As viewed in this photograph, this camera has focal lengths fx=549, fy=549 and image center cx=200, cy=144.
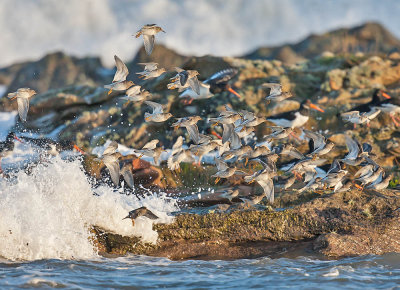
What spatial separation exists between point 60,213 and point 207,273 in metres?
2.84

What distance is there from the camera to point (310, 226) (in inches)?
367

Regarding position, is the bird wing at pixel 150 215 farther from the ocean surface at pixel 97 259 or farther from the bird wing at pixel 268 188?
the bird wing at pixel 268 188

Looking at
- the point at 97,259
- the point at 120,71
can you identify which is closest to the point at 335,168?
the point at 120,71

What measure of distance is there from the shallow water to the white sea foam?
385mm

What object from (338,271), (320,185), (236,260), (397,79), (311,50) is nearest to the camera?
(338,271)

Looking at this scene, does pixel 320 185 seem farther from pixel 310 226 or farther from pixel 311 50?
pixel 311 50

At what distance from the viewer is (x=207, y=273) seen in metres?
7.91

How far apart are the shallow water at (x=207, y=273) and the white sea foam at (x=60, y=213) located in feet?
1.26

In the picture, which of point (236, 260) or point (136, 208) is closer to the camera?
point (236, 260)

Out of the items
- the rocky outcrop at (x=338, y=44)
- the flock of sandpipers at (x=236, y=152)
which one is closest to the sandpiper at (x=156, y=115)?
the flock of sandpipers at (x=236, y=152)

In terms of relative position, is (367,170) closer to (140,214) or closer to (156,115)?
(156,115)

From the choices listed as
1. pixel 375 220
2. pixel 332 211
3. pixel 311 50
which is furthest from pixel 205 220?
pixel 311 50

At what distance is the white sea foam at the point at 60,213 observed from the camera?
8.46 m

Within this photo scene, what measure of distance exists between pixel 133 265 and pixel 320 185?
3.80m
